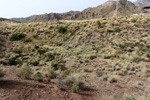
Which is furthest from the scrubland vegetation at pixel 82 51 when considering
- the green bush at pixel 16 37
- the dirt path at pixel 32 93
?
the dirt path at pixel 32 93

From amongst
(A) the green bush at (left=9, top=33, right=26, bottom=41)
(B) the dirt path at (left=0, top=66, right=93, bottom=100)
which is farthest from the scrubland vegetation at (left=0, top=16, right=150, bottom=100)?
(B) the dirt path at (left=0, top=66, right=93, bottom=100)

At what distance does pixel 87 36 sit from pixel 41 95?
61.0ft

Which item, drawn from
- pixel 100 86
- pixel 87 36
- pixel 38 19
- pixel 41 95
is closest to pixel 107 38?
pixel 87 36

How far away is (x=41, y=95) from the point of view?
19.5ft

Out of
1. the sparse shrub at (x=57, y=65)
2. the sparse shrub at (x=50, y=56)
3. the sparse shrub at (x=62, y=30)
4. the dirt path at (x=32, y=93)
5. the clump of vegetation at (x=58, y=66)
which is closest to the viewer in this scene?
the dirt path at (x=32, y=93)

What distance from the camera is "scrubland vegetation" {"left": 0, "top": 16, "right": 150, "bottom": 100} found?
10.6m

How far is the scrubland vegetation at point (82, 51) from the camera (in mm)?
10609

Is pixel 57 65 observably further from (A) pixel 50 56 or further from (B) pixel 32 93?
(B) pixel 32 93

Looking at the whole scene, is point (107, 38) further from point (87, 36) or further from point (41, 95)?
point (41, 95)

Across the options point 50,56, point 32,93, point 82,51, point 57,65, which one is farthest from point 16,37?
point 32,93

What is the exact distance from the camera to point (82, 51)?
18594mm

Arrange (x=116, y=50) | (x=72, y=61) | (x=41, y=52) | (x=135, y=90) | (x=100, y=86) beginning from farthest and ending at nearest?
1. (x=41, y=52)
2. (x=116, y=50)
3. (x=72, y=61)
4. (x=100, y=86)
5. (x=135, y=90)

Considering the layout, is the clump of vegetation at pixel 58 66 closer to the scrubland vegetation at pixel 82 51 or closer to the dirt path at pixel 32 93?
the scrubland vegetation at pixel 82 51

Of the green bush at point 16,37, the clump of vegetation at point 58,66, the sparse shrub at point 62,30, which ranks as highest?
the sparse shrub at point 62,30
